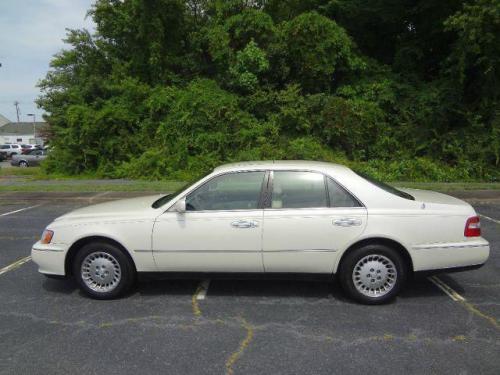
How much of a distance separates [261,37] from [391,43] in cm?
701

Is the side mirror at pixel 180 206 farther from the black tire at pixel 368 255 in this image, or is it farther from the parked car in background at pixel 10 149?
the parked car in background at pixel 10 149

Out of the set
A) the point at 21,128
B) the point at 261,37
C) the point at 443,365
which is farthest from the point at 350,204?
the point at 21,128

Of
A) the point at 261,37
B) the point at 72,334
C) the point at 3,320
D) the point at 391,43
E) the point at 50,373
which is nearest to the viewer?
the point at 50,373

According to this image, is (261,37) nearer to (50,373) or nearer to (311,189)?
(311,189)

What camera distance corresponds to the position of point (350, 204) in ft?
14.5

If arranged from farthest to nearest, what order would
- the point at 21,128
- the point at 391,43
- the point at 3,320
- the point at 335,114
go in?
the point at 21,128 < the point at 391,43 < the point at 335,114 < the point at 3,320

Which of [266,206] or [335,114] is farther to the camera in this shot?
[335,114]

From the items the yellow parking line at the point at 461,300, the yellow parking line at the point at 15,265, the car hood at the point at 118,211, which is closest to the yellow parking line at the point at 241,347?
the car hood at the point at 118,211

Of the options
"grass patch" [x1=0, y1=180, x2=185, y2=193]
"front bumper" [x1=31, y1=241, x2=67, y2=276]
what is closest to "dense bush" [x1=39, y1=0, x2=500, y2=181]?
"grass patch" [x1=0, y1=180, x2=185, y2=193]

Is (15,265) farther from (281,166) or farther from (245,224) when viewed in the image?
(281,166)

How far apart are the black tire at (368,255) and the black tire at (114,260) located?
7.36 feet

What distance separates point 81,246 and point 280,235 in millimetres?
2167

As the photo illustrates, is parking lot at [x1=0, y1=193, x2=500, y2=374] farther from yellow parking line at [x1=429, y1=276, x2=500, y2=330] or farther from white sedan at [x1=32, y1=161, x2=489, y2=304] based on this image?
white sedan at [x1=32, y1=161, x2=489, y2=304]

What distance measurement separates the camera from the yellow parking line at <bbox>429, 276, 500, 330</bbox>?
13.2 ft
